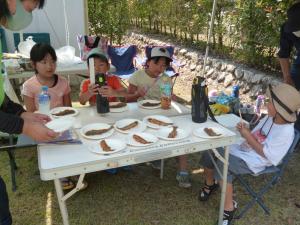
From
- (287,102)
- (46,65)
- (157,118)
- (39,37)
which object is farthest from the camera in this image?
(39,37)

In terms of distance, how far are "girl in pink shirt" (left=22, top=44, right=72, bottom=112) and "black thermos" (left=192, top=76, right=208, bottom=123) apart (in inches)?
51.7

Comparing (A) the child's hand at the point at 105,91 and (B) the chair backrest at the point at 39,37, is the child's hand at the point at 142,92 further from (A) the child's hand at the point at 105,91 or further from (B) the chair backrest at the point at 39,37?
(B) the chair backrest at the point at 39,37

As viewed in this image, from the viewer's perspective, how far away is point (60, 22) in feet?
18.8

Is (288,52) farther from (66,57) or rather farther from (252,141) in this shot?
(66,57)

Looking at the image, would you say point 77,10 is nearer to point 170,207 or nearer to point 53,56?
point 53,56

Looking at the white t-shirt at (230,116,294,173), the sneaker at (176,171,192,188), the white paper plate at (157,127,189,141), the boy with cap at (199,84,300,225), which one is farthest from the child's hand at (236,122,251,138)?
the sneaker at (176,171,192,188)

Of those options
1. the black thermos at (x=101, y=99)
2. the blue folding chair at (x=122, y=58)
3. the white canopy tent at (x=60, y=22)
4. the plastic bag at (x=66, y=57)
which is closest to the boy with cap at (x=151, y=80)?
the black thermos at (x=101, y=99)

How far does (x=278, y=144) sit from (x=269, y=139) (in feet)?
0.25

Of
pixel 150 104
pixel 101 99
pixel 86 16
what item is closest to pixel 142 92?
pixel 150 104

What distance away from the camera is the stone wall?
500cm

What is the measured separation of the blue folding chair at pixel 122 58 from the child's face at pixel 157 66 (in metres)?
1.97

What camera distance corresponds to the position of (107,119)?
2.32m

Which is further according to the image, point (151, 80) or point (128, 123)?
point (151, 80)

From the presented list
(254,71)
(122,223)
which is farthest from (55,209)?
(254,71)
